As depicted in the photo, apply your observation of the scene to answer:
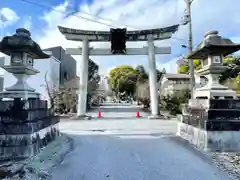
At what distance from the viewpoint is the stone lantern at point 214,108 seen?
5320mm

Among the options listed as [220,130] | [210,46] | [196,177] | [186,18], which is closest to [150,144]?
[220,130]

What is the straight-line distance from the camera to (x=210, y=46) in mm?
5645

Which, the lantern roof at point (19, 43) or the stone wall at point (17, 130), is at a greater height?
the lantern roof at point (19, 43)

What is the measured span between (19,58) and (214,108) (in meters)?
4.88

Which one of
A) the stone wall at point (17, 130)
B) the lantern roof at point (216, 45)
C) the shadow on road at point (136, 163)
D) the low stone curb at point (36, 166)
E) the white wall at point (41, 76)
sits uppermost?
the white wall at point (41, 76)

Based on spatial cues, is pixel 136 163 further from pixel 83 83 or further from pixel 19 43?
pixel 83 83

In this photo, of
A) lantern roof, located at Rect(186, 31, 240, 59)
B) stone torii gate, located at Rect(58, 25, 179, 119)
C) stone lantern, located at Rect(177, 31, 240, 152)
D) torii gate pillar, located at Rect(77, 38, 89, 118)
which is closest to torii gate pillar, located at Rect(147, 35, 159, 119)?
stone torii gate, located at Rect(58, 25, 179, 119)

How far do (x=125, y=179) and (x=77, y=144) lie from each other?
3.14 meters

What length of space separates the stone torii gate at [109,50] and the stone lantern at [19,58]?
8803 millimetres

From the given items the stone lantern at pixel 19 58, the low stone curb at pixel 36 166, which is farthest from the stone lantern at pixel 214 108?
the stone lantern at pixel 19 58

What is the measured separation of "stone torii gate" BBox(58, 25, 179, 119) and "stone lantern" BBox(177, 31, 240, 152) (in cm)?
806

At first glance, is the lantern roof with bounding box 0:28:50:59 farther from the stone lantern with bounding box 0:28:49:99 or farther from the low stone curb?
the low stone curb

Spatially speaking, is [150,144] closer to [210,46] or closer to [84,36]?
[210,46]

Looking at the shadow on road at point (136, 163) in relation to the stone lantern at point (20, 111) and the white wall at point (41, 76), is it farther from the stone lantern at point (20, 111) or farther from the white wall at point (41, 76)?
the white wall at point (41, 76)
